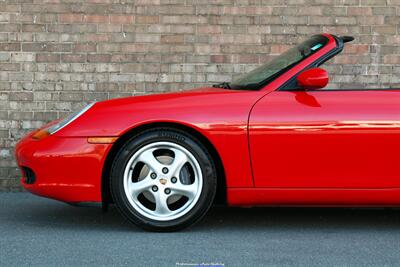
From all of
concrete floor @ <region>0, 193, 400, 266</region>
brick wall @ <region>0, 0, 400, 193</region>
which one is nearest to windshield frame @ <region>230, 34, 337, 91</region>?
concrete floor @ <region>0, 193, 400, 266</region>

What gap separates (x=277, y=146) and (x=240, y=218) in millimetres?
994

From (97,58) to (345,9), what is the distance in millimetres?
2338

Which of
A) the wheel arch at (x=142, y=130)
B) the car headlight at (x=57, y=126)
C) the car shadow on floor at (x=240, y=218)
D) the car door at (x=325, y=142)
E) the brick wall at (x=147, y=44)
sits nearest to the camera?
the car door at (x=325, y=142)

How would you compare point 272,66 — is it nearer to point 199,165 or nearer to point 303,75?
point 303,75

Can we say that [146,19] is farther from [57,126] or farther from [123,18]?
[57,126]

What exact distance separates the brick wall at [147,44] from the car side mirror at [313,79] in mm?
2521

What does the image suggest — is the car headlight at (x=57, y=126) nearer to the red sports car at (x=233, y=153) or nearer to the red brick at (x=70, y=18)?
the red sports car at (x=233, y=153)

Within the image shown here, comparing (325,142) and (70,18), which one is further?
(70,18)

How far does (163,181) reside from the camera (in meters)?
5.84

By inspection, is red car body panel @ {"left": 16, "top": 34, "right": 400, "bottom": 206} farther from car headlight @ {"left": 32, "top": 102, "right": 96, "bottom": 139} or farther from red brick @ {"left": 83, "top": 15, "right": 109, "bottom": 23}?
red brick @ {"left": 83, "top": 15, "right": 109, "bottom": 23}

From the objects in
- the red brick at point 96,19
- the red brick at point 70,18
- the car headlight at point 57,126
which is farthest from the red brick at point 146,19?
the car headlight at point 57,126

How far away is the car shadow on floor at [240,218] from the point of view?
621 centimetres

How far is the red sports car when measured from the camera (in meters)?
5.78

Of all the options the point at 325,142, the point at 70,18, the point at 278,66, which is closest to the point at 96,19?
the point at 70,18
